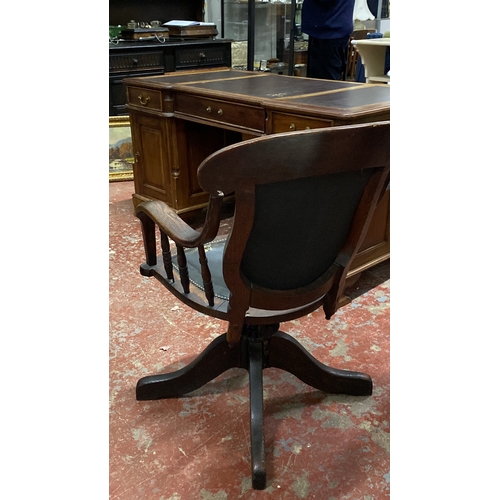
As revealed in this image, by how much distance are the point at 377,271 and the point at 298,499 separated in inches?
56.6

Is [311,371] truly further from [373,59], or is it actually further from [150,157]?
[373,59]

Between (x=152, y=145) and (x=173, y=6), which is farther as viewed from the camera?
(x=173, y=6)

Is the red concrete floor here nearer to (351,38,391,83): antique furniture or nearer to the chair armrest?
the chair armrest

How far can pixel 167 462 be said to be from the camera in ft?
4.70

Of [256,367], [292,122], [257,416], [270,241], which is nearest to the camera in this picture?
[270,241]

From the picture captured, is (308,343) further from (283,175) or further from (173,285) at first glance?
(283,175)

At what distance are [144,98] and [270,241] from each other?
1998mm

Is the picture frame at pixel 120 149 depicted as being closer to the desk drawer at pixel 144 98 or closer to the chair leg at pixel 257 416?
the desk drawer at pixel 144 98

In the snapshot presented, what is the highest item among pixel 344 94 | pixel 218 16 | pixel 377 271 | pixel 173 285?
pixel 218 16

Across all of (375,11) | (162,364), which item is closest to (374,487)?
(162,364)

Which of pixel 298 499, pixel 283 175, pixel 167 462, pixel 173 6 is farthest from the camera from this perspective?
pixel 173 6

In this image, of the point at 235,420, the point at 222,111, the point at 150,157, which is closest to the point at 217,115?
the point at 222,111

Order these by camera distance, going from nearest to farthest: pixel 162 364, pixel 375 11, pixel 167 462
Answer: pixel 167 462
pixel 162 364
pixel 375 11

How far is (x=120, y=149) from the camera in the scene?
12.5 ft
